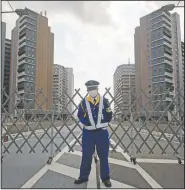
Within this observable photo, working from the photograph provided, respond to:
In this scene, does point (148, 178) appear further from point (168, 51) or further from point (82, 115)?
point (168, 51)

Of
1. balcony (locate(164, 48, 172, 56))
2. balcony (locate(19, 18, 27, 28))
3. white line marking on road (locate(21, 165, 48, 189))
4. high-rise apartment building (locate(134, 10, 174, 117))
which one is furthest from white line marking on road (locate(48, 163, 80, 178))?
balcony (locate(19, 18, 27, 28))

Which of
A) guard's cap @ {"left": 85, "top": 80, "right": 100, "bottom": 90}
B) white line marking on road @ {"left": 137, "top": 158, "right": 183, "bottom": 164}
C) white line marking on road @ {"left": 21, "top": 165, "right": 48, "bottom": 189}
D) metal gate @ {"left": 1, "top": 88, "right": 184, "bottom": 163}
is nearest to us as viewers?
white line marking on road @ {"left": 21, "top": 165, "right": 48, "bottom": 189}

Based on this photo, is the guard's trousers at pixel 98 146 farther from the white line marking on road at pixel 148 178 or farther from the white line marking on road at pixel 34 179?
the white line marking on road at pixel 34 179

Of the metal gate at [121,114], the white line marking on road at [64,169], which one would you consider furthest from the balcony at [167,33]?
the white line marking on road at [64,169]

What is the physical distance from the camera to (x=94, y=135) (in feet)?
9.15

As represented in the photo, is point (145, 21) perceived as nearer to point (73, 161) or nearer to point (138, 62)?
point (138, 62)

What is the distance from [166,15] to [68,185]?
5167 cm

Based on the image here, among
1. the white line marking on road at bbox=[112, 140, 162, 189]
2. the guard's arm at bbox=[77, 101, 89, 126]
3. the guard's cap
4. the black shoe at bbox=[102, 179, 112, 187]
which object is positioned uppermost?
the guard's cap

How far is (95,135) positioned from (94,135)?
12 mm

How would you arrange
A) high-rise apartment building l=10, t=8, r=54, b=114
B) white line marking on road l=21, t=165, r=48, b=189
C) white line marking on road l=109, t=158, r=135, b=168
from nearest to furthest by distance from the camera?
white line marking on road l=21, t=165, r=48, b=189
white line marking on road l=109, t=158, r=135, b=168
high-rise apartment building l=10, t=8, r=54, b=114

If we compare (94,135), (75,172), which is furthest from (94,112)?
(75,172)

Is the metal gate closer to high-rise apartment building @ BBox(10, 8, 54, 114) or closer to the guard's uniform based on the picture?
the guard's uniform

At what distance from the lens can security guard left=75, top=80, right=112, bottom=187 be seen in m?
2.78

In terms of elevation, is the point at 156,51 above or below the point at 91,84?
→ above
